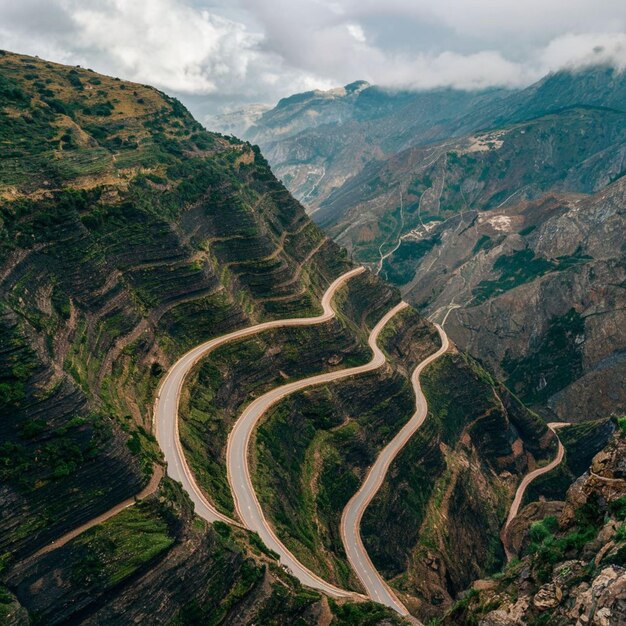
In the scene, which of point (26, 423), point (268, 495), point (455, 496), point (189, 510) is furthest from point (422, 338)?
point (26, 423)

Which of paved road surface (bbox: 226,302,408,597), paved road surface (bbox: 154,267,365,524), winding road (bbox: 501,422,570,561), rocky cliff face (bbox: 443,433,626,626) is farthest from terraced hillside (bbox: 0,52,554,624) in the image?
rocky cliff face (bbox: 443,433,626,626)

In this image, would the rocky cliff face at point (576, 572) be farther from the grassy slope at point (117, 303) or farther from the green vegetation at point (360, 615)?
Answer: the grassy slope at point (117, 303)

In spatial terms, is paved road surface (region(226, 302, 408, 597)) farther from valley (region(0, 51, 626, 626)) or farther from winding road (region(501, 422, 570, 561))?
winding road (region(501, 422, 570, 561))

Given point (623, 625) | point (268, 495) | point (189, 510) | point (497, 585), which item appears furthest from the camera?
point (268, 495)

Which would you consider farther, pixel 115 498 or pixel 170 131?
pixel 170 131

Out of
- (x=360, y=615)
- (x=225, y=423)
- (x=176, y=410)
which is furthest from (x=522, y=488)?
(x=176, y=410)

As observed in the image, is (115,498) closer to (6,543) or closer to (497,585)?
(6,543)

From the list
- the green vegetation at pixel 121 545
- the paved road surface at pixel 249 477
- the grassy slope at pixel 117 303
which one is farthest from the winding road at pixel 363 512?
the green vegetation at pixel 121 545

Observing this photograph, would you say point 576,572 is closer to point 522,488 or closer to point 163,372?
point 163,372
